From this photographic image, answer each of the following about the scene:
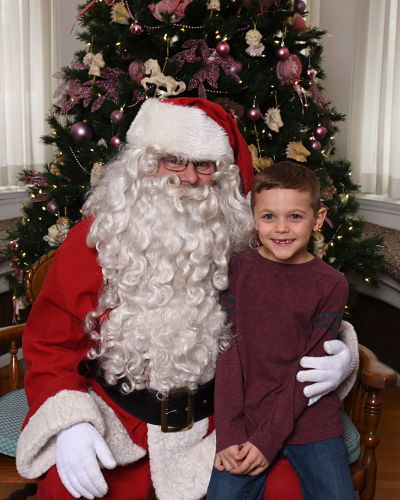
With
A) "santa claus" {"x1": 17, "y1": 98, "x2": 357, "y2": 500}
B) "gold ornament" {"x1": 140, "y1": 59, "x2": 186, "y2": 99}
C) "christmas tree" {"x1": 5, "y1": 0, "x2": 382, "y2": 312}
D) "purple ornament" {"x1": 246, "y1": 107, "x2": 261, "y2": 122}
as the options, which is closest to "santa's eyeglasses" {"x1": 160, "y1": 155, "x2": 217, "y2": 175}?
"santa claus" {"x1": 17, "y1": 98, "x2": 357, "y2": 500}

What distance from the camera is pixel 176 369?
1768 millimetres

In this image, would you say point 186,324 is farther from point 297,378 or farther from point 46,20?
point 46,20

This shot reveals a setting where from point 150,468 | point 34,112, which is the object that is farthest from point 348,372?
point 34,112

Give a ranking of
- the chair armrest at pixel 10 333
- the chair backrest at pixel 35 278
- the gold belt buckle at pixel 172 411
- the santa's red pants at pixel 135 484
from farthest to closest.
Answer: the chair backrest at pixel 35 278
the chair armrest at pixel 10 333
the gold belt buckle at pixel 172 411
the santa's red pants at pixel 135 484

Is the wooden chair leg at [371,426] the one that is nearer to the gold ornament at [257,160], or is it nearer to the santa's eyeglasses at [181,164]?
the santa's eyeglasses at [181,164]

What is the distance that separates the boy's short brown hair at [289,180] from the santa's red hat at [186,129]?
0.70ft

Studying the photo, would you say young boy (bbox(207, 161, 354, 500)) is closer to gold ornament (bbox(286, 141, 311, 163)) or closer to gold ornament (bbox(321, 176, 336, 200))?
gold ornament (bbox(286, 141, 311, 163))

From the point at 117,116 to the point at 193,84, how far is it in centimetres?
38

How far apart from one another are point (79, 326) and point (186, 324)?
33cm

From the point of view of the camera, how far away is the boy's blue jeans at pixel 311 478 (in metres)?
1.61

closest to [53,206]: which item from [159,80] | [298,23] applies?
[159,80]

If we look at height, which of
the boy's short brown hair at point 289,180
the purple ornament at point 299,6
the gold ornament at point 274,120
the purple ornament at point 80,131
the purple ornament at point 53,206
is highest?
the purple ornament at point 299,6

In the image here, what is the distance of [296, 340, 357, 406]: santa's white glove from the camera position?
1.69m

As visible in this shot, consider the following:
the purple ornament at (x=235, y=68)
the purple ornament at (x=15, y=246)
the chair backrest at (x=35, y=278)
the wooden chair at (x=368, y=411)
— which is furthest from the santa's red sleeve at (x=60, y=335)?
the purple ornament at (x=15, y=246)
